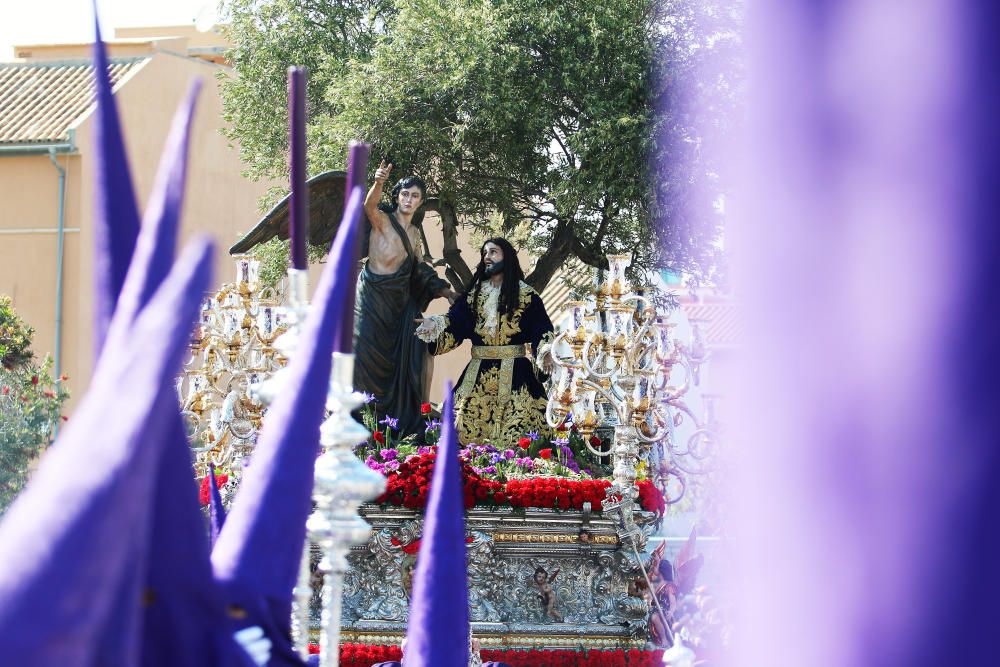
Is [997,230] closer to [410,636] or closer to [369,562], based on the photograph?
[410,636]

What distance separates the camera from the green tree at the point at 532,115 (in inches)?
682

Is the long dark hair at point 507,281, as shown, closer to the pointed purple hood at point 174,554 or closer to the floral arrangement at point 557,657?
the floral arrangement at point 557,657

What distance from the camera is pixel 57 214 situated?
82.8 feet

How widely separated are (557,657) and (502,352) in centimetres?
463

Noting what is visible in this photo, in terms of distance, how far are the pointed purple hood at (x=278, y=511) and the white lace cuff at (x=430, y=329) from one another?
39.3 ft

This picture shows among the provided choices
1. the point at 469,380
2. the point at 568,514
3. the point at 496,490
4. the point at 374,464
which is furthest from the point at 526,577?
the point at 469,380

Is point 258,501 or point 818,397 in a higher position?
point 818,397

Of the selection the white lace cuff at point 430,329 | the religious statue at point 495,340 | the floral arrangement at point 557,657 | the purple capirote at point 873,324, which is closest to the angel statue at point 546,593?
the floral arrangement at point 557,657

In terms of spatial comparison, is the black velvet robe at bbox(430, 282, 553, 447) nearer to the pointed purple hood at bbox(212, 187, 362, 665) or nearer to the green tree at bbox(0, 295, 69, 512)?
the green tree at bbox(0, 295, 69, 512)

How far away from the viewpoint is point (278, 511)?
1.70m

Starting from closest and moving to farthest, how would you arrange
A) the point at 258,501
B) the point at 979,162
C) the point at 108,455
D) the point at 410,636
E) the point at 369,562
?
1. the point at 979,162
2. the point at 108,455
3. the point at 258,501
4. the point at 410,636
5. the point at 369,562

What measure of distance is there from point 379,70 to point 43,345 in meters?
10.1

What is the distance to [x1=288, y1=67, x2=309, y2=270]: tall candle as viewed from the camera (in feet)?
7.35

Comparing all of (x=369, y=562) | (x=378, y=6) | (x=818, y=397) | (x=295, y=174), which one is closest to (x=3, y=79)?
(x=378, y=6)
